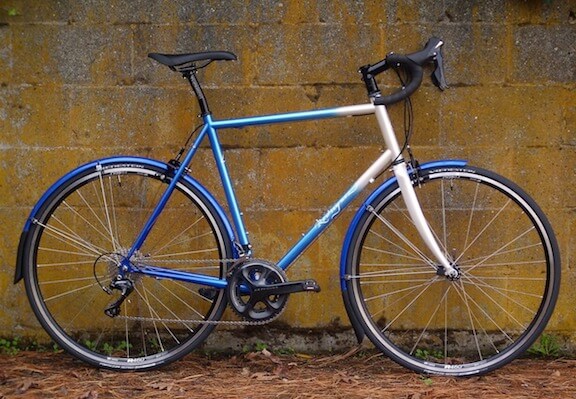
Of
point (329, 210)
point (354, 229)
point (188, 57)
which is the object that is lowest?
point (354, 229)

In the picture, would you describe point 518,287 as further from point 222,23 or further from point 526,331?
point 222,23

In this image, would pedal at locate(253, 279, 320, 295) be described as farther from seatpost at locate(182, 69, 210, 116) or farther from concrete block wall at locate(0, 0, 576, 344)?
seatpost at locate(182, 69, 210, 116)

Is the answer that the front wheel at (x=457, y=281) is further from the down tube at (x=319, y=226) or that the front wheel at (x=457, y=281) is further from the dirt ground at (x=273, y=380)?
the down tube at (x=319, y=226)

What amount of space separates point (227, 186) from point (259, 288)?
56cm

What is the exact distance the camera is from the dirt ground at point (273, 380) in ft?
13.8

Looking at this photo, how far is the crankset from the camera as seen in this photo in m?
4.29

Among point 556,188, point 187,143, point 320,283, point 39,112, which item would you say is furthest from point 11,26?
point 556,188

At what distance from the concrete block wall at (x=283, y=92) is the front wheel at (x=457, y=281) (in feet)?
0.62

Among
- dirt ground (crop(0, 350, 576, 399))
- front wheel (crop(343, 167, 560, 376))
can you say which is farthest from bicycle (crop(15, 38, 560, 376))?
dirt ground (crop(0, 350, 576, 399))

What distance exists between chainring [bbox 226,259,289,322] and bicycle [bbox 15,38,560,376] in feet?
0.22

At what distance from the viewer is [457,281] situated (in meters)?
4.59

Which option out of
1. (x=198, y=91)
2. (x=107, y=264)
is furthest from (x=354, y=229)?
(x=107, y=264)

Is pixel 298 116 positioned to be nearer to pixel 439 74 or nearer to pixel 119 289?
pixel 439 74

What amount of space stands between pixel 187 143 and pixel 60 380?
1.44 metres
